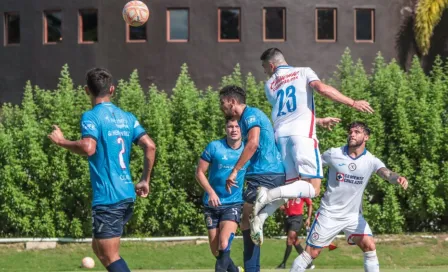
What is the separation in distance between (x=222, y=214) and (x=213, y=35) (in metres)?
22.1

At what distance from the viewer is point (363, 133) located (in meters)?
10.8

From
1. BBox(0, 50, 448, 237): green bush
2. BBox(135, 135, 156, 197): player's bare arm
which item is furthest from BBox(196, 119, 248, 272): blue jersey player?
BBox(0, 50, 448, 237): green bush

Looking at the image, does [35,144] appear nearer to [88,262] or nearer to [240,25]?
[88,262]

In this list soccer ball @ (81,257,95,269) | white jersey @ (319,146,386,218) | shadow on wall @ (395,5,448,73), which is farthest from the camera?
shadow on wall @ (395,5,448,73)

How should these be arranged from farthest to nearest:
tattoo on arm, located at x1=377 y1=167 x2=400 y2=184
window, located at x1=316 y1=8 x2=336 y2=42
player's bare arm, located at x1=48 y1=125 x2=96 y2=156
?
window, located at x1=316 y1=8 x2=336 y2=42
tattoo on arm, located at x1=377 y1=167 x2=400 y2=184
player's bare arm, located at x1=48 y1=125 x2=96 y2=156

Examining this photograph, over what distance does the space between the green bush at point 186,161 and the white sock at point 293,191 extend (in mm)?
9838

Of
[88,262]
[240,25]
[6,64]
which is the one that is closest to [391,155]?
[88,262]

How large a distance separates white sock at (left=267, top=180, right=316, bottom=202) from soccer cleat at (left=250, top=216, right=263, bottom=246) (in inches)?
12.6

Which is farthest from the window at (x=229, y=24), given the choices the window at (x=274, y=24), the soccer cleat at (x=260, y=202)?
the soccer cleat at (x=260, y=202)

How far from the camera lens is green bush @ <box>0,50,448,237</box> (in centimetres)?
2038

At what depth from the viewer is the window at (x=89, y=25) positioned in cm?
3291

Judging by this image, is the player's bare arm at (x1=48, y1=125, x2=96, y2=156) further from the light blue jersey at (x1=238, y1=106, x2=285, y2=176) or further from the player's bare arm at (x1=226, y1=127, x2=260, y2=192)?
the light blue jersey at (x1=238, y1=106, x2=285, y2=176)

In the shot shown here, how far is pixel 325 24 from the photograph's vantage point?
108 feet

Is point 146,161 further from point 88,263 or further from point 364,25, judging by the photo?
point 364,25
